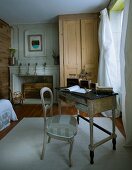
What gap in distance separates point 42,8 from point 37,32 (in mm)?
1182

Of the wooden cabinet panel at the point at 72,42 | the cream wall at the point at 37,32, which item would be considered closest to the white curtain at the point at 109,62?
the wooden cabinet panel at the point at 72,42

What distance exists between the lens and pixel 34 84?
16.8 ft

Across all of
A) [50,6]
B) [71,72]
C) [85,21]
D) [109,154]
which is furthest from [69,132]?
[85,21]

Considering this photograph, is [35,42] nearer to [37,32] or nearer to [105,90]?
[37,32]

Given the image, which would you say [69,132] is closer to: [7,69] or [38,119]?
[38,119]

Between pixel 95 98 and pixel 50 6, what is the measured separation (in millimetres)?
2911

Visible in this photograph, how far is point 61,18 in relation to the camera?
4.30 meters

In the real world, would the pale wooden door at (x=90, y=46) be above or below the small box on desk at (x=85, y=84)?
above

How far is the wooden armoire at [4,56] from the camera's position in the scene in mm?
4527

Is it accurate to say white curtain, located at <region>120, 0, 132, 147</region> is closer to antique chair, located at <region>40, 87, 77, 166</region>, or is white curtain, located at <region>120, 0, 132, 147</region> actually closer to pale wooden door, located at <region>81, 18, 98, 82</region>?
antique chair, located at <region>40, 87, 77, 166</region>

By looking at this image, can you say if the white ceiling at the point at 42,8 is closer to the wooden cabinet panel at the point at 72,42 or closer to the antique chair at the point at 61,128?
the wooden cabinet panel at the point at 72,42

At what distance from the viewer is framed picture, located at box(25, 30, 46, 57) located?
195 inches

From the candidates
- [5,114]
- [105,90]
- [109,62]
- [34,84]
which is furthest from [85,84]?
[34,84]

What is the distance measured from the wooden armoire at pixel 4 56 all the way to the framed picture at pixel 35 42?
672 mm
